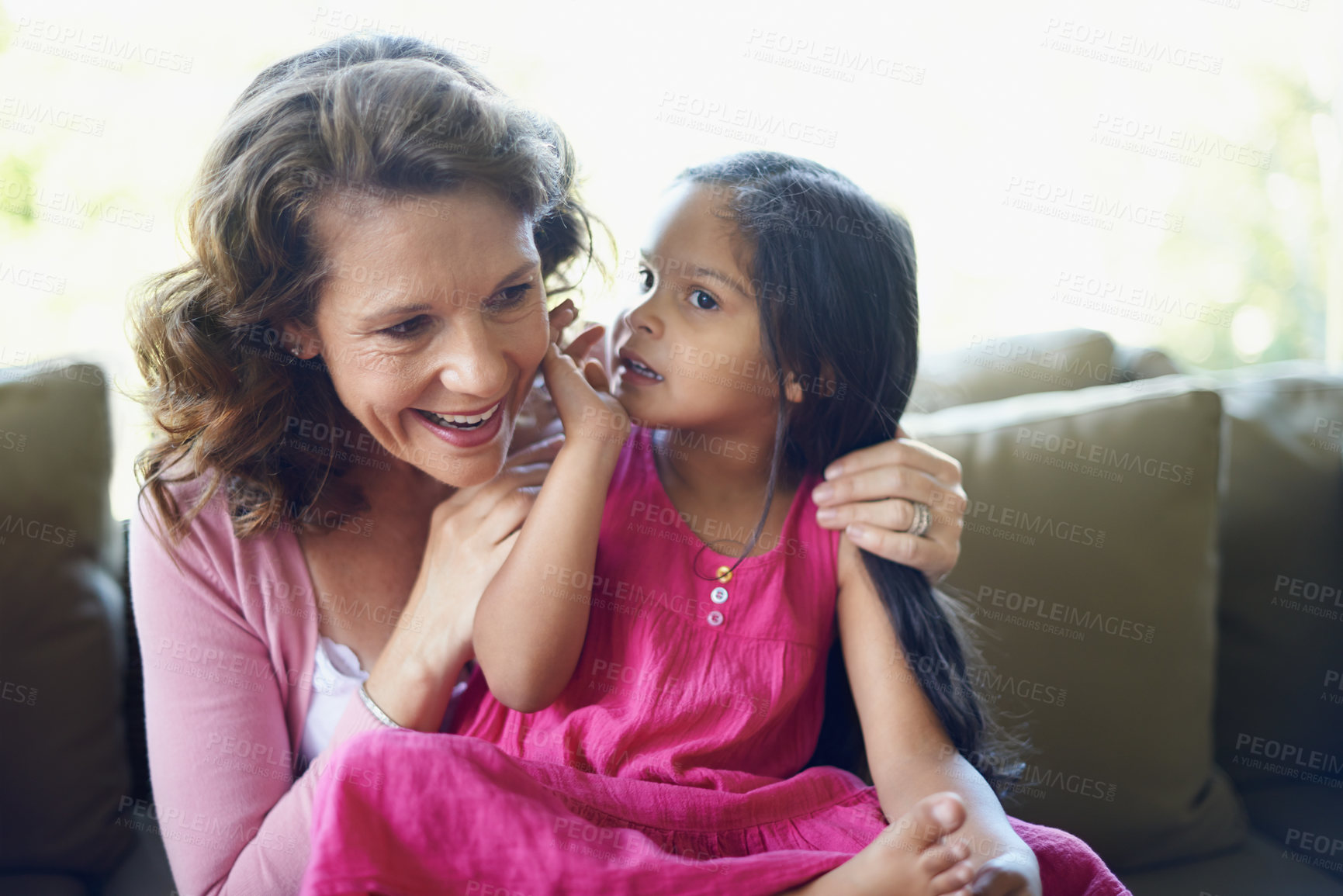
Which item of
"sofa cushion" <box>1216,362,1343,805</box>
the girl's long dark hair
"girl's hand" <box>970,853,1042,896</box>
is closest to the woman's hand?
the girl's long dark hair

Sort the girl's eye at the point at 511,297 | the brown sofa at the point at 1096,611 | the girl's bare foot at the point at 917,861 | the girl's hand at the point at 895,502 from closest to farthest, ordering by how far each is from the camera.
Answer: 1. the girl's bare foot at the point at 917,861
2. the girl's eye at the point at 511,297
3. the girl's hand at the point at 895,502
4. the brown sofa at the point at 1096,611

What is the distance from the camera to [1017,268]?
3.04 m

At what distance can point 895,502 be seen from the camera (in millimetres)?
1287

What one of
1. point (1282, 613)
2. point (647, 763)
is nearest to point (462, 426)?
point (647, 763)

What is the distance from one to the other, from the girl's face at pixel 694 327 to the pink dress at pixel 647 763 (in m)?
0.17

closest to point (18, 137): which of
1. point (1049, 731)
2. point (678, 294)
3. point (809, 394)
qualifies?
point (678, 294)

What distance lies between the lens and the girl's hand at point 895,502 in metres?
1.28

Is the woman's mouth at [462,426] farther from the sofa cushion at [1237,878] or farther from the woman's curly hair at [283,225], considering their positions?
the sofa cushion at [1237,878]

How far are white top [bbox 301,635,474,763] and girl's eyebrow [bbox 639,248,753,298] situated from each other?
0.63m

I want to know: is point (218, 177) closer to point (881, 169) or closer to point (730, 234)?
point (730, 234)

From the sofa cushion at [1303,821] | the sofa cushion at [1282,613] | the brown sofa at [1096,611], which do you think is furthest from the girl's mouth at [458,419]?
the sofa cushion at [1303,821]

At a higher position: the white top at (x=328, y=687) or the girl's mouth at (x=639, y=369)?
the girl's mouth at (x=639, y=369)

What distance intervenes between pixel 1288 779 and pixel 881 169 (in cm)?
181

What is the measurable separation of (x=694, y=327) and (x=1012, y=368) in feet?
3.24
